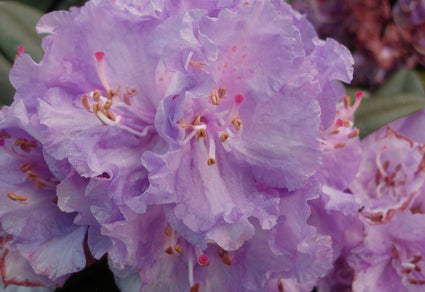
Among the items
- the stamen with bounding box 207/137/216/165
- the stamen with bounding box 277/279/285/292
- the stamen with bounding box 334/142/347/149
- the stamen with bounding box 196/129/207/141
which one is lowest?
the stamen with bounding box 277/279/285/292

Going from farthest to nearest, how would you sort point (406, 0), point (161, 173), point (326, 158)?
1. point (406, 0)
2. point (326, 158)
3. point (161, 173)

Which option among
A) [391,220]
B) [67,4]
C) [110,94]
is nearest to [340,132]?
[391,220]

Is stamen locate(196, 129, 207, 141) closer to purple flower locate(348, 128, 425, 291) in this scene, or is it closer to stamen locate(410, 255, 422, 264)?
purple flower locate(348, 128, 425, 291)

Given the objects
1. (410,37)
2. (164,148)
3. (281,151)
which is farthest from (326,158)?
(410,37)

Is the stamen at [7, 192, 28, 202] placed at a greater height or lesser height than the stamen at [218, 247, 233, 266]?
greater

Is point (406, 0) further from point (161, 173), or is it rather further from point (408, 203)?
point (161, 173)

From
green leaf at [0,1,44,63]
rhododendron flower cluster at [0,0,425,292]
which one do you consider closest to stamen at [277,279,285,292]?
rhododendron flower cluster at [0,0,425,292]
